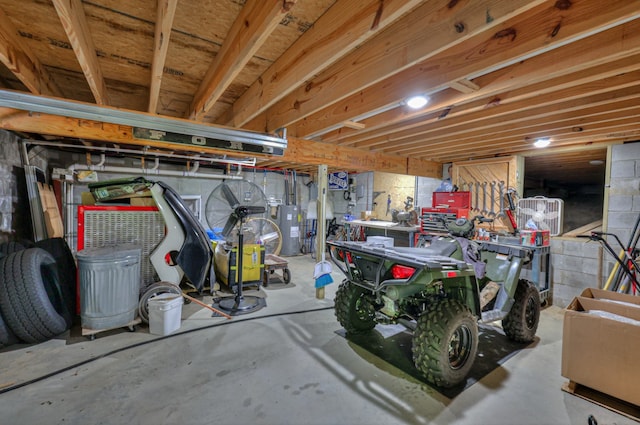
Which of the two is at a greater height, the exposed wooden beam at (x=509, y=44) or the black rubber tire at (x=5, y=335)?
the exposed wooden beam at (x=509, y=44)

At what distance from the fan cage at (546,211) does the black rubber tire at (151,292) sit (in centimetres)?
496

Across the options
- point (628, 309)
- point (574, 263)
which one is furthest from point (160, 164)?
point (574, 263)

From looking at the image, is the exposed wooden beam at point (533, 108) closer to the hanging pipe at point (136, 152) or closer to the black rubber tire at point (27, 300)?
the hanging pipe at point (136, 152)

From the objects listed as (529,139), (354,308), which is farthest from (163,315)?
(529,139)

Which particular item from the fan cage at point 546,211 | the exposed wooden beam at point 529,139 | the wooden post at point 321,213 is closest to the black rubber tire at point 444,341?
the wooden post at point 321,213

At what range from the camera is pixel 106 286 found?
8.37ft

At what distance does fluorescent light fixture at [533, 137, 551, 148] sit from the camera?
140 inches

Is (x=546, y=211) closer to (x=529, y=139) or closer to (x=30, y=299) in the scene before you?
(x=529, y=139)

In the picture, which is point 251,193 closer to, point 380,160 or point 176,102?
point 176,102

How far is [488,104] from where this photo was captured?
2377mm

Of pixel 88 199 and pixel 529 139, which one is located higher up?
pixel 529 139

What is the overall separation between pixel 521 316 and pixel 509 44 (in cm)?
233

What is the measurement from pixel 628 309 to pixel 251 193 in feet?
11.6

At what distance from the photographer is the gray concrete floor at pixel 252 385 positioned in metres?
1.71
